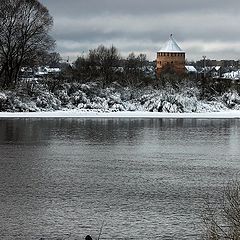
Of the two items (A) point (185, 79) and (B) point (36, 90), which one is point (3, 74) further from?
(A) point (185, 79)

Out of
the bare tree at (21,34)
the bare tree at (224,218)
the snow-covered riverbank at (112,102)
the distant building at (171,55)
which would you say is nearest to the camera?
the bare tree at (224,218)

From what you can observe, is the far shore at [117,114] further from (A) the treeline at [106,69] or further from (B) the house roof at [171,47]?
(B) the house roof at [171,47]

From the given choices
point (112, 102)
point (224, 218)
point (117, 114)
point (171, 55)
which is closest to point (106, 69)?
point (112, 102)

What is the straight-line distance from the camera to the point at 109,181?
69.5ft

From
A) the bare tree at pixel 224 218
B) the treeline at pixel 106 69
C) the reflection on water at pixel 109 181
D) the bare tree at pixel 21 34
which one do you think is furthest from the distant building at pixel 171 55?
the bare tree at pixel 224 218

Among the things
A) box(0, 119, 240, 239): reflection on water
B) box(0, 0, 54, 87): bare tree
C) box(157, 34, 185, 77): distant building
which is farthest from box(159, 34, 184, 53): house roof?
box(0, 119, 240, 239): reflection on water

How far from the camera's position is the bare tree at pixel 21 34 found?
2520 inches

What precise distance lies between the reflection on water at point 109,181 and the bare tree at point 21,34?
28.0m

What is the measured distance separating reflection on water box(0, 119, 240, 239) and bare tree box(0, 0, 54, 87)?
92.0 feet

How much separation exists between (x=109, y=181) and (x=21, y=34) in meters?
46.1

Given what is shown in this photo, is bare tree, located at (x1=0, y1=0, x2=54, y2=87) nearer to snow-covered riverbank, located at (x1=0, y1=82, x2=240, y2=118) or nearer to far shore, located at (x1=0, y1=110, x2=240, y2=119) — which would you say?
snow-covered riverbank, located at (x1=0, y1=82, x2=240, y2=118)

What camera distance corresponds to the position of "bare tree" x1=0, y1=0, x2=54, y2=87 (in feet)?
210

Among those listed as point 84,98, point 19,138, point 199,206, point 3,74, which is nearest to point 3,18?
point 3,74

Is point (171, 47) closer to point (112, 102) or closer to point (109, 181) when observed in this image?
point (112, 102)
